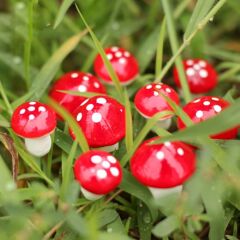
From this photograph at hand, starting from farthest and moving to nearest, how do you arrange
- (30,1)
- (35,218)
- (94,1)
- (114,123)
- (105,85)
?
(94,1) < (105,85) < (30,1) < (114,123) < (35,218)

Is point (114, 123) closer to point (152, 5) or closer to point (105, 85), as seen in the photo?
point (105, 85)

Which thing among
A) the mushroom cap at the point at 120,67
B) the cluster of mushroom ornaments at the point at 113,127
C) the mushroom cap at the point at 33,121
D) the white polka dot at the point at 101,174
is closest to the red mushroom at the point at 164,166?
the cluster of mushroom ornaments at the point at 113,127

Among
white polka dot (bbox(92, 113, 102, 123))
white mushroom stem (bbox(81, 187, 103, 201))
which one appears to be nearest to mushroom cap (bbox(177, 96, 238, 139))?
white polka dot (bbox(92, 113, 102, 123))

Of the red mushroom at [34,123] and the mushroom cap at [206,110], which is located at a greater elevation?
the red mushroom at [34,123]

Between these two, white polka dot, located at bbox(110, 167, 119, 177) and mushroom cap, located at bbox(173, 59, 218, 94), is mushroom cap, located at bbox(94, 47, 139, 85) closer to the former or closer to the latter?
mushroom cap, located at bbox(173, 59, 218, 94)

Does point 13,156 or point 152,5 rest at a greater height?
point 152,5

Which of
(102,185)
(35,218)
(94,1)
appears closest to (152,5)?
(94,1)

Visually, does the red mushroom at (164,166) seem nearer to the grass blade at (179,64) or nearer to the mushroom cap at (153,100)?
the mushroom cap at (153,100)
